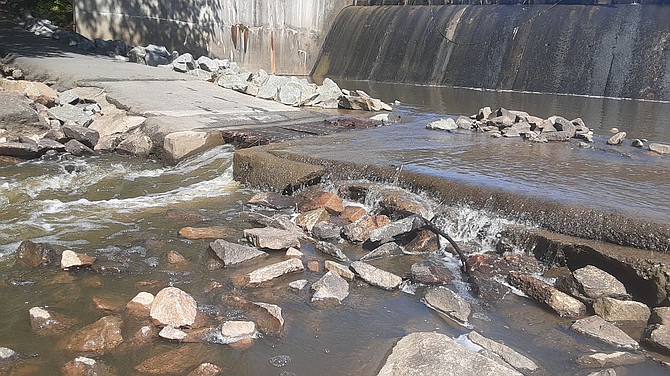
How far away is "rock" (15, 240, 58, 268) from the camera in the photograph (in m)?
3.59

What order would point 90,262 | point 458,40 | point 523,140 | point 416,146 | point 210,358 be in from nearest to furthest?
point 210,358
point 90,262
point 416,146
point 523,140
point 458,40

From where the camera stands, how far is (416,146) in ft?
21.0

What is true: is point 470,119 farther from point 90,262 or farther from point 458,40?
point 458,40

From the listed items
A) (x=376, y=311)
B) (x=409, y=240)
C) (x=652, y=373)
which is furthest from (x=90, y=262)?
(x=652, y=373)

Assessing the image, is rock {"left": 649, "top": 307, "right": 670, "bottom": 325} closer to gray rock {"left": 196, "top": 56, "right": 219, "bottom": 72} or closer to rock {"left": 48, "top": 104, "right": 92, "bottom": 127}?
rock {"left": 48, "top": 104, "right": 92, "bottom": 127}

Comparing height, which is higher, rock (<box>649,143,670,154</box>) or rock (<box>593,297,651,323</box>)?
rock (<box>649,143,670,154</box>)

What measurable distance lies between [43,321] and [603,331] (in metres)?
2.97

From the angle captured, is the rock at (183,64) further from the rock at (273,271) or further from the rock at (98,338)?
the rock at (98,338)

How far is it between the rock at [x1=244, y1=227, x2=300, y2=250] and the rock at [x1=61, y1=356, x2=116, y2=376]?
1656 mm

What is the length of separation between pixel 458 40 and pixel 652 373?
14.9 metres

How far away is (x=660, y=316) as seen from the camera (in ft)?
9.99

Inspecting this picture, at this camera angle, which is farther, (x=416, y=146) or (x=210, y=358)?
(x=416, y=146)

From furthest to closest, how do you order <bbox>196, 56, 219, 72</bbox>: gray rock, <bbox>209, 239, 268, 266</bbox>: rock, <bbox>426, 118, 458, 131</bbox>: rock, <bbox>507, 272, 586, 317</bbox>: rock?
<bbox>196, 56, 219, 72</bbox>: gray rock → <bbox>426, 118, 458, 131</bbox>: rock → <bbox>209, 239, 268, 266</bbox>: rock → <bbox>507, 272, 586, 317</bbox>: rock

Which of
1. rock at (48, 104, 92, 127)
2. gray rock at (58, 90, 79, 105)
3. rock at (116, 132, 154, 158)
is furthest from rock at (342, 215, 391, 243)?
gray rock at (58, 90, 79, 105)
